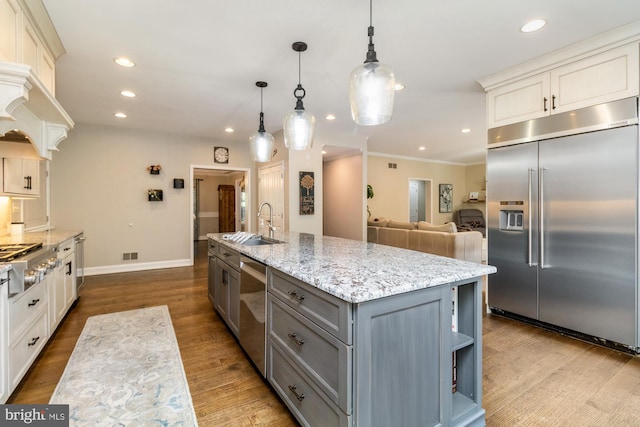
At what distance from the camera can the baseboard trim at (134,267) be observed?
525cm

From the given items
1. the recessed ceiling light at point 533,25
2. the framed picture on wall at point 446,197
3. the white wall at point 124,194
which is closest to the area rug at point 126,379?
→ the white wall at point 124,194

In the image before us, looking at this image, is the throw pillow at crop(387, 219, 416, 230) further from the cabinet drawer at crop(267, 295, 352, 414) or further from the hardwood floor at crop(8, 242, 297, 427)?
the cabinet drawer at crop(267, 295, 352, 414)

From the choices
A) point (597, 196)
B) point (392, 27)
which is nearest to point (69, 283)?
point (392, 27)

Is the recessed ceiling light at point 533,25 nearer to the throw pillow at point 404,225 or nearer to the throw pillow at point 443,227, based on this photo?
the throw pillow at point 443,227

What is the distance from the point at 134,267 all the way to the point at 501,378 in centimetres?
587

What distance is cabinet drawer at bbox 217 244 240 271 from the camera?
8.05ft

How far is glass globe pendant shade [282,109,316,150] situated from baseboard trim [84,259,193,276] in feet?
14.9

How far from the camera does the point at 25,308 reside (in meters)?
2.04

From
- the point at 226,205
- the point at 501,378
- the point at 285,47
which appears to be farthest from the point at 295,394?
the point at 226,205

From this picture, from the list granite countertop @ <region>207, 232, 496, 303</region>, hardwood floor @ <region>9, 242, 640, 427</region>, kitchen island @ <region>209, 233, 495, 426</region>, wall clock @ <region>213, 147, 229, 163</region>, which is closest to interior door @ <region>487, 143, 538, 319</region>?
hardwood floor @ <region>9, 242, 640, 427</region>

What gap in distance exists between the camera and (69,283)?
10.7 feet

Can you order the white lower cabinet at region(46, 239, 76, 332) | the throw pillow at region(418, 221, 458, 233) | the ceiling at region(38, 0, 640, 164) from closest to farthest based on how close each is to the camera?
the ceiling at region(38, 0, 640, 164) < the white lower cabinet at region(46, 239, 76, 332) < the throw pillow at region(418, 221, 458, 233)

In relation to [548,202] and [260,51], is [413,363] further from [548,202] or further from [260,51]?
[260,51]

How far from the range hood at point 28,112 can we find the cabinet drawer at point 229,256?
1624 mm
